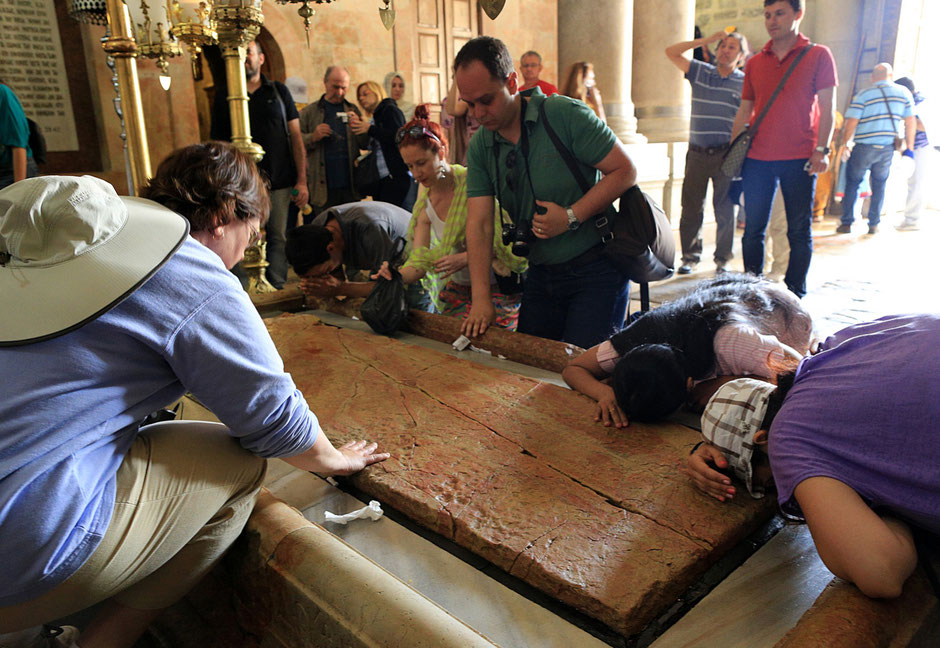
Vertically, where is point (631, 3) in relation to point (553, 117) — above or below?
above

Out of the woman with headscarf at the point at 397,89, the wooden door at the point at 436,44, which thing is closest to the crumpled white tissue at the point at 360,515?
the woman with headscarf at the point at 397,89

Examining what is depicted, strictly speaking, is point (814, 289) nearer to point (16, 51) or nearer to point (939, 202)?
point (16, 51)

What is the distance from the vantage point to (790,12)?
3895 millimetres

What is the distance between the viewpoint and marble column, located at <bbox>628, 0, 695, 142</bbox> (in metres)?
7.34

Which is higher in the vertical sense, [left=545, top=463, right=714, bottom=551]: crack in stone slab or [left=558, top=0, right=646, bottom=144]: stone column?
[left=558, top=0, right=646, bottom=144]: stone column

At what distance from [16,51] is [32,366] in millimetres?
6007

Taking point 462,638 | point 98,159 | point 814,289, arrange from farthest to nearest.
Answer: point 98,159
point 814,289
point 462,638

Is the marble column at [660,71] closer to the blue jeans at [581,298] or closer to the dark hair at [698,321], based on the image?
the blue jeans at [581,298]

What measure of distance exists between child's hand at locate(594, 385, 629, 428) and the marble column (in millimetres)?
6085

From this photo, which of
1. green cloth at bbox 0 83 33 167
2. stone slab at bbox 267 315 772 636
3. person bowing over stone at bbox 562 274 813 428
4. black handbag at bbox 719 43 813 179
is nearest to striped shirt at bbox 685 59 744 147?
black handbag at bbox 719 43 813 179

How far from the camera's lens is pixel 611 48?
287 inches

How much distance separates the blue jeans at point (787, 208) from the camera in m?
4.18

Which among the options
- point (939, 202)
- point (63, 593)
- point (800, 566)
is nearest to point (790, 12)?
point (800, 566)

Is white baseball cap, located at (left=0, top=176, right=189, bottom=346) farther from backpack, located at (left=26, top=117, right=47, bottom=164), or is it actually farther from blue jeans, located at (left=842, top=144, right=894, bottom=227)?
blue jeans, located at (left=842, top=144, right=894, bottom=227)
